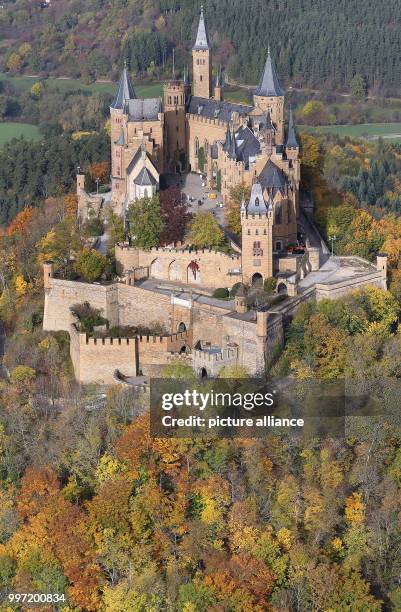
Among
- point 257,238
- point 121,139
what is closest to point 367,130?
point 121,139

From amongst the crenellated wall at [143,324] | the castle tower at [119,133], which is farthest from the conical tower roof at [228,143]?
the crenellated wall at [143,324]

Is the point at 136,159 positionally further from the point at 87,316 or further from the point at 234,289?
the point at 234,289

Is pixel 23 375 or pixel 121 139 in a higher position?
pixel 121 139

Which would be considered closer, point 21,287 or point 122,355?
point 122,355

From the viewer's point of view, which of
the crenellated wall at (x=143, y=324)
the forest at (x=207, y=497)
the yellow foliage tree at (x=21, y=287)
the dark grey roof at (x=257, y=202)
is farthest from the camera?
the yellow foliage tree at (x=21, y=287)

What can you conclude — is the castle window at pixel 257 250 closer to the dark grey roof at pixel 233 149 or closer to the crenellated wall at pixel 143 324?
the crenellated wall at pixel 143 324

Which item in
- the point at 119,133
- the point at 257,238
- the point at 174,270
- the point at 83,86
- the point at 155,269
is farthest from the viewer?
Answer: the point at 83,86
